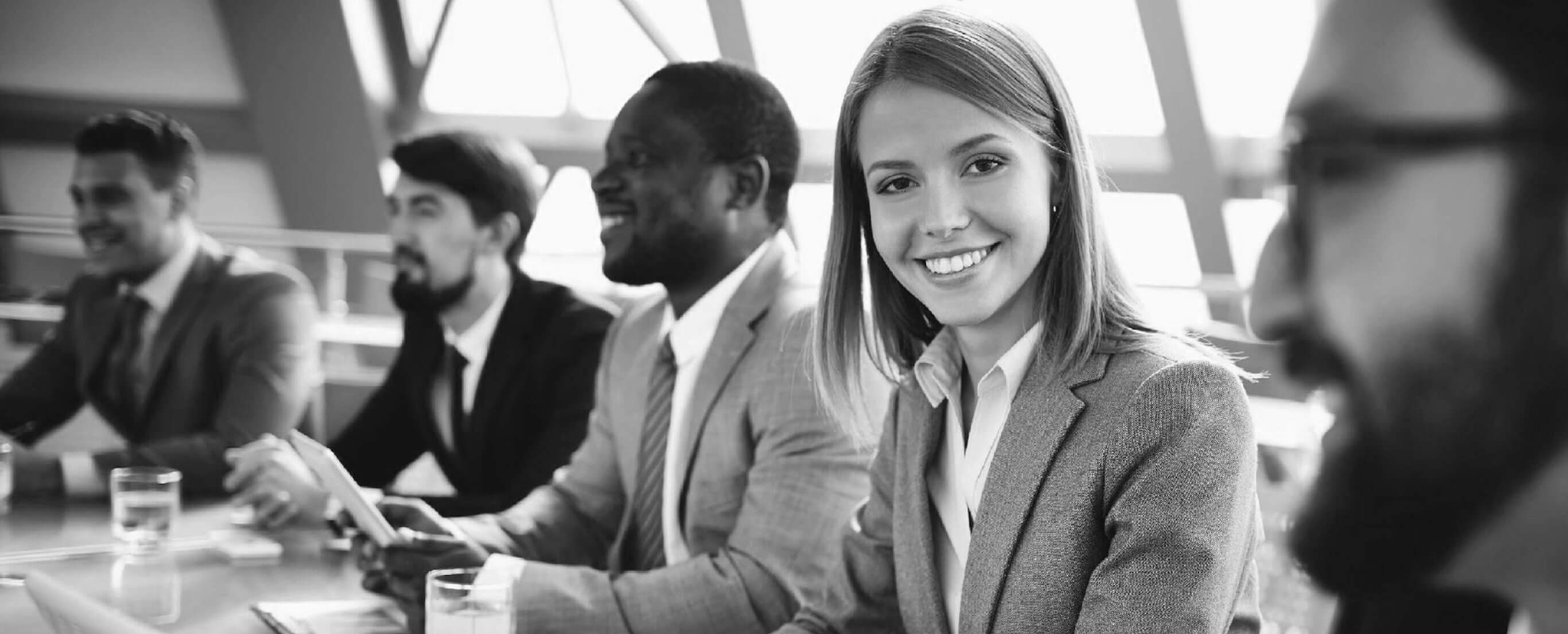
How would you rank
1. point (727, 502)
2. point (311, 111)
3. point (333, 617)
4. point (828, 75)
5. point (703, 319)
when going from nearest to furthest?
point (333, 617) < point (727, 502) < point (703, 319) < point (828, 75) < point (311, 111)

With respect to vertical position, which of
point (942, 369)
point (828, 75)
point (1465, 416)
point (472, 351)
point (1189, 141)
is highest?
point (1465, 416)

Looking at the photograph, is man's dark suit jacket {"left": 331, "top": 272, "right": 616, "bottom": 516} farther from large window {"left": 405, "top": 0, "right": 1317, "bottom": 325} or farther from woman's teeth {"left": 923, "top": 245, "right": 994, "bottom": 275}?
large window {"left": 405, "top": 0, "right": 1317, "bottom": 325}

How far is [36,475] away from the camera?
A: 2738mm

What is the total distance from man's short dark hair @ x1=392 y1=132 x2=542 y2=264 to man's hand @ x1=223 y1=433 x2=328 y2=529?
0.76m

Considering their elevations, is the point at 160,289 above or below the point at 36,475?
above

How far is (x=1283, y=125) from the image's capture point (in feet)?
1.22

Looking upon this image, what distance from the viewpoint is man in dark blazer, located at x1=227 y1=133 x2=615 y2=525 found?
290 cm

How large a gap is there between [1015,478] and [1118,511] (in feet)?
0.40

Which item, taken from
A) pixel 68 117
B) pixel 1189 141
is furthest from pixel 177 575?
pixel 68 117

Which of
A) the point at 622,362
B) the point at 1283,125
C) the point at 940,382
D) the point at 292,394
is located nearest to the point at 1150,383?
the point at 940,382

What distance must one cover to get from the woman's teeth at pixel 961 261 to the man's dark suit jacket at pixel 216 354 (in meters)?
2.03

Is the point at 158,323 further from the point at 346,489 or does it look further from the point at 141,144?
the point at 346,489

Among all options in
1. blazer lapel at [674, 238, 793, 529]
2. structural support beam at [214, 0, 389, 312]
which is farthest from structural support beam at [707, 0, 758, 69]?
blazer lapel at [674, 238, 793, 529]

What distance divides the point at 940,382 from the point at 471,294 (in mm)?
1760
